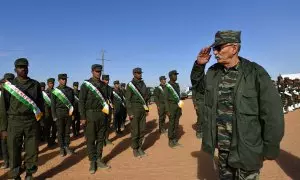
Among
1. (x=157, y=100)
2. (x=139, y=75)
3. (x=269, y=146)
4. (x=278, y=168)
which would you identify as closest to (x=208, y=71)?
(x=269, y=146)

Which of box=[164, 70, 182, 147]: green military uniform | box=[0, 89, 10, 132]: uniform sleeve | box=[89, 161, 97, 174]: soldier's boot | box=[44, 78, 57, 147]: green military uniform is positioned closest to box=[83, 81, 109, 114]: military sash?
box=[89, 161, 97, 174]: soldier's boot

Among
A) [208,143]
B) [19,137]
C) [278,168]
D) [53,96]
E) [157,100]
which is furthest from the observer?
[157,100]

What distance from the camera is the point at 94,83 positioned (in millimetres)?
7066

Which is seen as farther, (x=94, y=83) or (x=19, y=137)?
(x=94, y=83)

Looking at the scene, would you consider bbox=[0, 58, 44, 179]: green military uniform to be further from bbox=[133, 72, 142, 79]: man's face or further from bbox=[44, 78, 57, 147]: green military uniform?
bbox=[44, 78, 57, 147]: green military uniform

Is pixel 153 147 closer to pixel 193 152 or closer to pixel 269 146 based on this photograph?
pixel 193 152

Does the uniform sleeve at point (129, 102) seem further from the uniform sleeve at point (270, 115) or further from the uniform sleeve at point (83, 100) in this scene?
the uniform sleeve at point (270, 115)

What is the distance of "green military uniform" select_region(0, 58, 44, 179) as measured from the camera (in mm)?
5707

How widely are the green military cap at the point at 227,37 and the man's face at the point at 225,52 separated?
0.06 m

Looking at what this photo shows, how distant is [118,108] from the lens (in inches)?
489

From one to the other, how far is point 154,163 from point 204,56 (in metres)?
4.70

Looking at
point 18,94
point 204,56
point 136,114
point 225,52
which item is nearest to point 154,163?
point 136,114

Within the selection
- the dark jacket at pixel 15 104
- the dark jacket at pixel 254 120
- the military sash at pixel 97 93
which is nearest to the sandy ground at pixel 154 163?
the military sash at pixel 97 93

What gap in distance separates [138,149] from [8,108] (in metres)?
3.78
